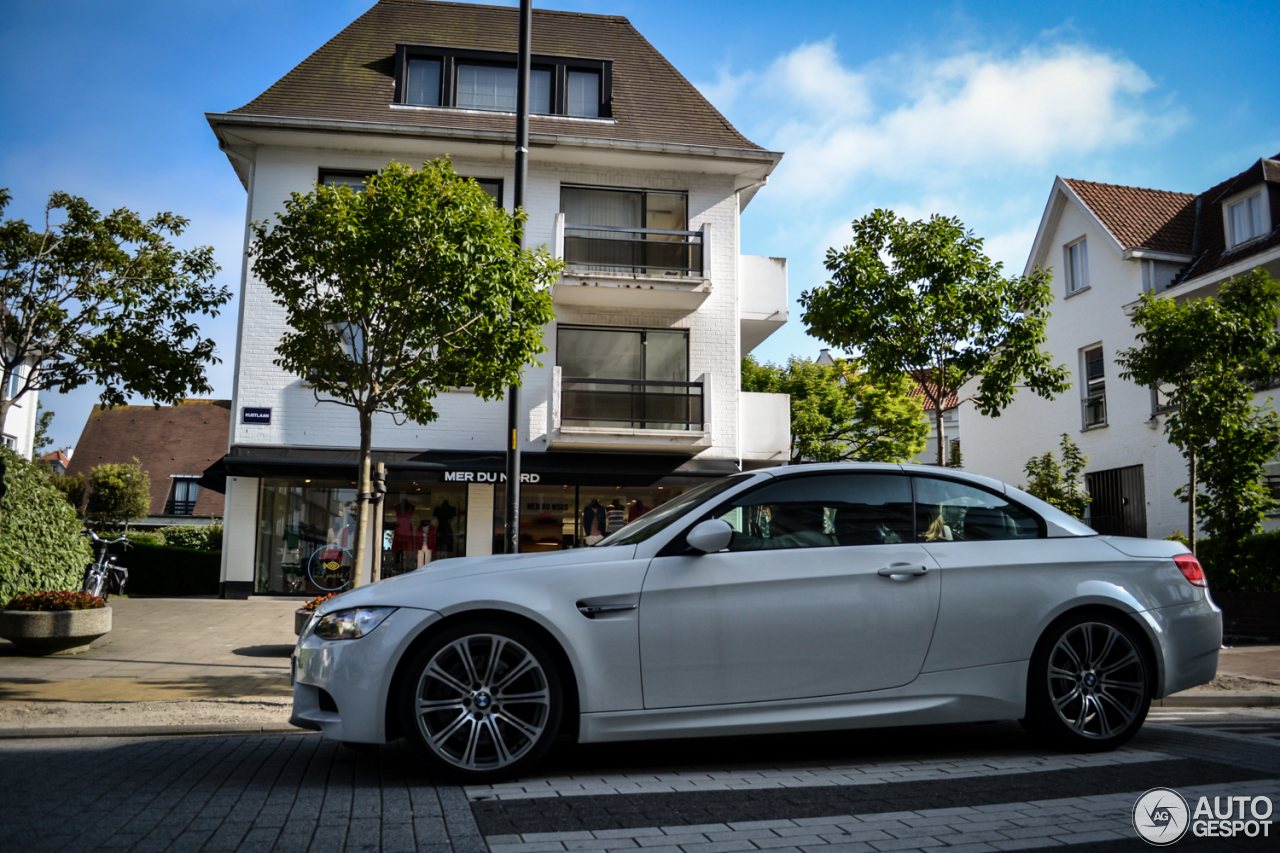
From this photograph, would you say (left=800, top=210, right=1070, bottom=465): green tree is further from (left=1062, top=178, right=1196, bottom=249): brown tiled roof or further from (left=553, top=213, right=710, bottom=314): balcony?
(left=1062, top=178, right=1196, bottom=249): brown tiled roof

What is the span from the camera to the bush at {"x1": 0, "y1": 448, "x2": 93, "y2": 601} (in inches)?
464

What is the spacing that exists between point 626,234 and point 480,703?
17.4 meters

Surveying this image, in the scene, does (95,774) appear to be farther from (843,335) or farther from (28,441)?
(28,441)

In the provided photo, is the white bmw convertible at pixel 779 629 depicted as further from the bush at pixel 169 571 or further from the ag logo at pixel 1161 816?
the bush at pixel 169 571

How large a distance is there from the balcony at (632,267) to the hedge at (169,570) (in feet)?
31.8

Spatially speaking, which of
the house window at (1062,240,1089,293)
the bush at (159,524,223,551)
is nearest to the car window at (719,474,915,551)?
the bush at (159,524,223,551)

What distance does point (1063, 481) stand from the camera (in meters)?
24.5

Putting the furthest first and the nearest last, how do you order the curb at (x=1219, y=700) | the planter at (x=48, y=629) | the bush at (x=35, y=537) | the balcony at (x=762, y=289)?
the balcony at (x=762, y=289)
the bush at (x=35, y=537)
the planter at (x=48, y=629)
the curb at (x=1219, y=700)

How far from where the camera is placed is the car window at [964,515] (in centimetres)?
543

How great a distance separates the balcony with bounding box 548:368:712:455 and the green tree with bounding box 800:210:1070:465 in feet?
19.7

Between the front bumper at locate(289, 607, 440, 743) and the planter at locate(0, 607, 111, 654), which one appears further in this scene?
the planter at locate(0, 607, 111, 654)

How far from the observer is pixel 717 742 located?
580cm

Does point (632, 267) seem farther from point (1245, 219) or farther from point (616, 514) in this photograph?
point (1245, 219)

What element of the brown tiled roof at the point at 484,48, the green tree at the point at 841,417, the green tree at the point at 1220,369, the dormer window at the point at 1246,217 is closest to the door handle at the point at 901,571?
the green tree at the point at 1220,369
